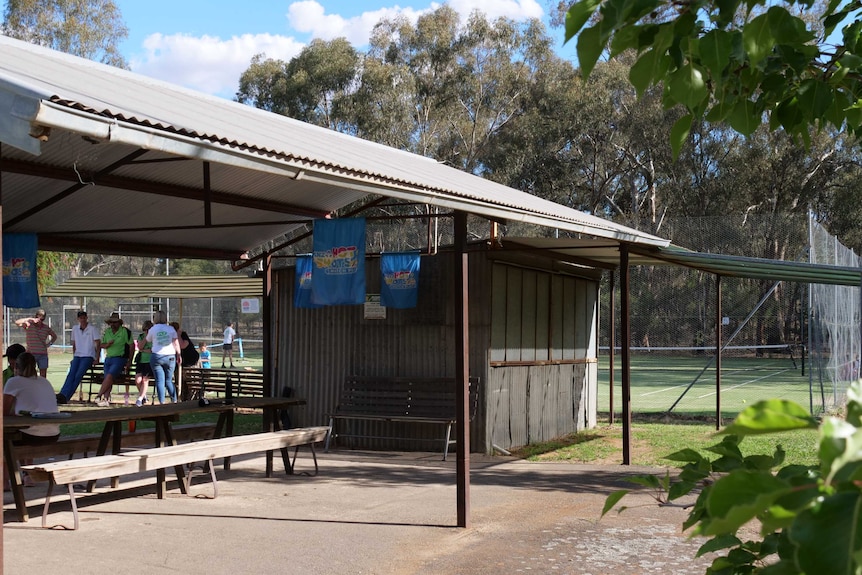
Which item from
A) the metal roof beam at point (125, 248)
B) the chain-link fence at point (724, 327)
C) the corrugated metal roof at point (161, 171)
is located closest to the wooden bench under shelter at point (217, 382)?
the metal roof beam at point (125, 248)

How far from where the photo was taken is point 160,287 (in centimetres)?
2344

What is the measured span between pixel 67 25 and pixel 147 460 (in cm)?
3677

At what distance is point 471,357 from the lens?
13422 mm

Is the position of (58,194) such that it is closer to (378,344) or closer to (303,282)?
(303,282)

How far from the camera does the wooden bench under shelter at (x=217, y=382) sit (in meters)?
17.3

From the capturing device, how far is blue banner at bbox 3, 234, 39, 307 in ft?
38.0

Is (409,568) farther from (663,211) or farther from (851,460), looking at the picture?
(663,211)

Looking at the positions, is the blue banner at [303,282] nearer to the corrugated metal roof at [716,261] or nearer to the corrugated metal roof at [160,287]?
the corrugated metal roof at [716,261]

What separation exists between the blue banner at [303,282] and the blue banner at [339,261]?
2.95 meters

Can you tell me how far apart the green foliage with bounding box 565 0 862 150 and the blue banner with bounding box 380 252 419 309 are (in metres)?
10.3

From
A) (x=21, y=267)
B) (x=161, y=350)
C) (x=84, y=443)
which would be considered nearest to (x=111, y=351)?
(x=161, y=350)

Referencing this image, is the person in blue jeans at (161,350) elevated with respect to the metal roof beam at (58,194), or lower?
lower

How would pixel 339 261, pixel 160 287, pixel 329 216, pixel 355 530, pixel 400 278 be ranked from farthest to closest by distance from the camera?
pixel 160 287 → pixel 329 216 → pixel 400 278 → pixel 339 261 → pixel 355 530

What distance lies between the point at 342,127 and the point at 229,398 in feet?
107
